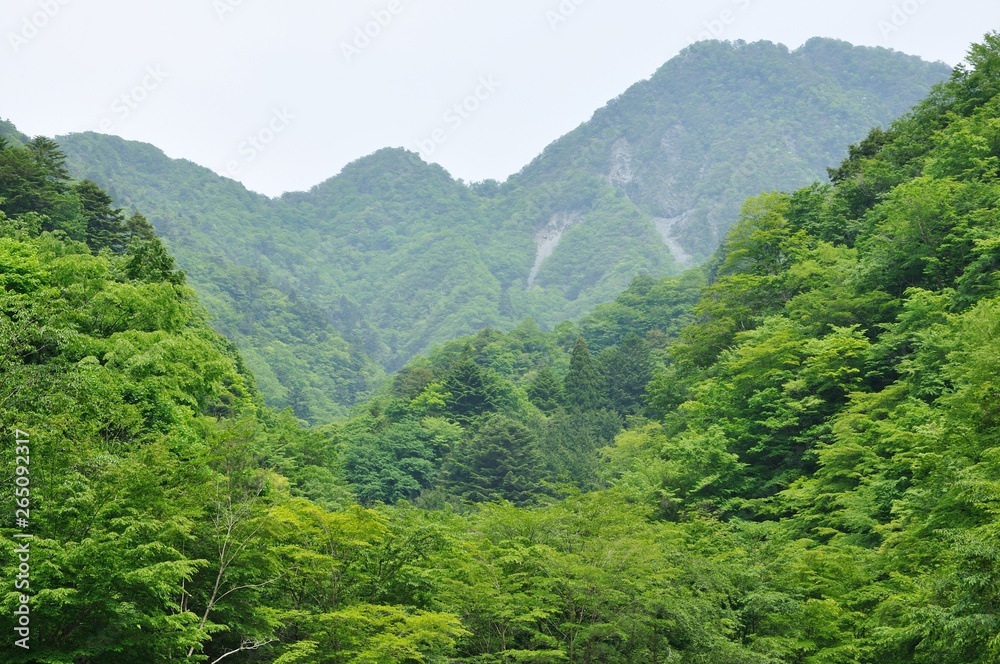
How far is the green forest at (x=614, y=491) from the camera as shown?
13812 millimetres

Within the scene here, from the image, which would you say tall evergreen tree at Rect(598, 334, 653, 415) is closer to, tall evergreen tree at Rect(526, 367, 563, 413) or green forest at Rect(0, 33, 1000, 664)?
tall evergreen tree at Rect(526, 367, 563, 413)

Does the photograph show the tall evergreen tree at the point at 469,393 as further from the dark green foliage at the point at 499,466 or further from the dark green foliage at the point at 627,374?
the dark green foliage at the point at 499,466

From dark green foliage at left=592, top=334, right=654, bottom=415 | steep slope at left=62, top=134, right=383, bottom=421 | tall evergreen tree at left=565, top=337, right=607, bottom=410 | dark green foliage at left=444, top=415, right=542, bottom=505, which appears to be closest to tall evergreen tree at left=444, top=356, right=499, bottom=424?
tall evergreen tree at left=565, top=337, right=607, bottom=410

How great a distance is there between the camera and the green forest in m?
13.8

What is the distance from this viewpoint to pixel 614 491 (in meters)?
23.1

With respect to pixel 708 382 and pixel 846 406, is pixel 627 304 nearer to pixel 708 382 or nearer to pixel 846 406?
pixel 708 382

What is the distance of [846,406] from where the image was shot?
27.6 meters

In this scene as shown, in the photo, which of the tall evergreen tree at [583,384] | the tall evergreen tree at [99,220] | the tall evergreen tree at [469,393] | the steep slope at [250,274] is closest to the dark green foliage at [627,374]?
the tall evergreen tree at [583,384]

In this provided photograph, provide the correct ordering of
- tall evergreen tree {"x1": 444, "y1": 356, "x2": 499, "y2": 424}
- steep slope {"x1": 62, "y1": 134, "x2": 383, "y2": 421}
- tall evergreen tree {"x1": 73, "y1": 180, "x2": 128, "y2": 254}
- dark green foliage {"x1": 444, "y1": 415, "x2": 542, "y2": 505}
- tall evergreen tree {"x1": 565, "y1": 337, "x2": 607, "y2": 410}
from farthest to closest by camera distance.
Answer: steep slope {"x1": 62, "y1": 134, "x2": 383, "y2": 421}
tall evergreen tree {"x1": 444, "y1": 356, "x2": 499, "y2": 424}
tall evergreen tree {"x1": 565, "y1": 337, "x2": 607, "y2": 410}
dark green foliage {"x1": 444, "y1": 415, "x2": 542, "y2": 505}
tall evergreen tree {"x1": 73, "y1": 180, "x2": 128, "y2": 254}

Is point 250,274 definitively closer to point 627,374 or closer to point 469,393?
point 469,393

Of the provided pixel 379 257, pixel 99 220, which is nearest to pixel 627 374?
pixel 99 220

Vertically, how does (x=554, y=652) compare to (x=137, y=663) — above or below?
below

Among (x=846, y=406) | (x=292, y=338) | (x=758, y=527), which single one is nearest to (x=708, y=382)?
(x=846, y=406)

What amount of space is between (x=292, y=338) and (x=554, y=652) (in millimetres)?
89021
